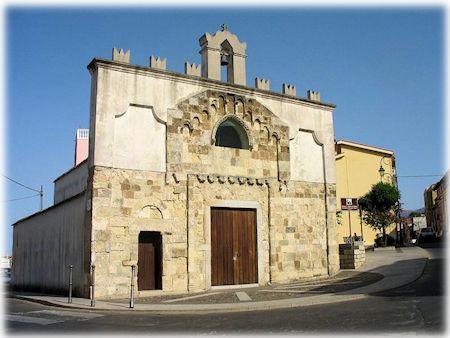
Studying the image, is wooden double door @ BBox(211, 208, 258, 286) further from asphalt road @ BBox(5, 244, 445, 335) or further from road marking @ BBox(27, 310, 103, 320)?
road marking @ BBox(27, 310, 103, 320)

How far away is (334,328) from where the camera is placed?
812cm

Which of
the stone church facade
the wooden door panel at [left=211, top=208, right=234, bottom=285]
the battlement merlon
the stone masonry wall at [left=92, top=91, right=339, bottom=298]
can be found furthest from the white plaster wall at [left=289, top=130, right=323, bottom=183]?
the wooden door panel at [left=211, top=208, right=234, bottom=285]

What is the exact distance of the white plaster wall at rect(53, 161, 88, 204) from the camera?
17.8 m

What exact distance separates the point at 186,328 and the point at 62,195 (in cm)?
1498

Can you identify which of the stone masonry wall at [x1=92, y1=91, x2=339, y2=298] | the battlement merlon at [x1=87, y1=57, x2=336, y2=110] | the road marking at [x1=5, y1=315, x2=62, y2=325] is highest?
the battlement merlon at [x1=87, y1=57, x2=336, y2=110]

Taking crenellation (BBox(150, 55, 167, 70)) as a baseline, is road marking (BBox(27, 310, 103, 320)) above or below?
below

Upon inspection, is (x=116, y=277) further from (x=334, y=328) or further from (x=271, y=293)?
(x=334, y=328)

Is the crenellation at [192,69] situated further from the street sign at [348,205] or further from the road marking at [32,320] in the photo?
the road marking at [32,320]

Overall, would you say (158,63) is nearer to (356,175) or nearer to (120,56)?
(120,56)

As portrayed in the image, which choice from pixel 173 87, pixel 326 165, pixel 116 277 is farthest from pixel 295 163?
pixel 116 277

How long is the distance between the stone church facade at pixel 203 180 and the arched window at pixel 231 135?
0.14 ft

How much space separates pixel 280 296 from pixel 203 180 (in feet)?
17.0

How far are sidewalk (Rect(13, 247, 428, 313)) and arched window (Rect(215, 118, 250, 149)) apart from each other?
18.6 feet

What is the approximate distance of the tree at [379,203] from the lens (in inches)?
1447
